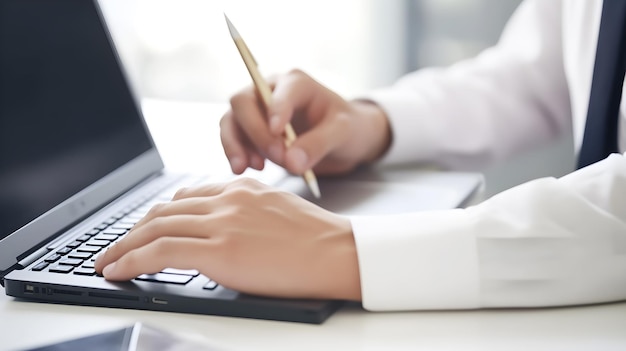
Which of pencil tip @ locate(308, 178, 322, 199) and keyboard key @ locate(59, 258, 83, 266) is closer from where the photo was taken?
keyboard key @ locate(59, 258, 83, 266)

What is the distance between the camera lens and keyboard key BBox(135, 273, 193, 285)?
2.11 feet

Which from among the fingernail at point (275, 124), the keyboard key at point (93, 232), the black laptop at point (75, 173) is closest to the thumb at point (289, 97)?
the fingernail at point (275, 124)

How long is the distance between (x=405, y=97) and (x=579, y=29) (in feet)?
0.78

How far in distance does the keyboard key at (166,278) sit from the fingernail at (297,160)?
274 millimetres

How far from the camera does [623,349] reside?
0.56 metres

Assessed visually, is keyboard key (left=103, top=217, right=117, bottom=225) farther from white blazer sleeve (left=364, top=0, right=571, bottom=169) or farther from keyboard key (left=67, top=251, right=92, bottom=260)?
white blazer sleeve (left=364, top=0, right=571, bottom=169)

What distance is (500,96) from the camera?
120cm

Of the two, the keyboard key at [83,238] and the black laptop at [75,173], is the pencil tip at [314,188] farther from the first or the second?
the keyboard key at [83,238]

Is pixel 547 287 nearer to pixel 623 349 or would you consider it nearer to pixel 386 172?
pixel 623 349

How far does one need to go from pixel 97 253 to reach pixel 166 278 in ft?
0.31

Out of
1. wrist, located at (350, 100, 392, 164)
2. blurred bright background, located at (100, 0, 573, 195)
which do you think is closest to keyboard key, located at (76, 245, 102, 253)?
wrist, located at (350, 100, 392, 164)

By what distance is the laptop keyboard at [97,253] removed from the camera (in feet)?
2.14

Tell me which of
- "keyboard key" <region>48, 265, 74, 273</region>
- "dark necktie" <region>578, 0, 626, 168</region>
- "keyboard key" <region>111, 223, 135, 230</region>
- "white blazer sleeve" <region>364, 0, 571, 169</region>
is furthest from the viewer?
"white blazer sleeve" <region>364, 0, 571, 169</region>

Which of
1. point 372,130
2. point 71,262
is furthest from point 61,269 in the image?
point 372,130
